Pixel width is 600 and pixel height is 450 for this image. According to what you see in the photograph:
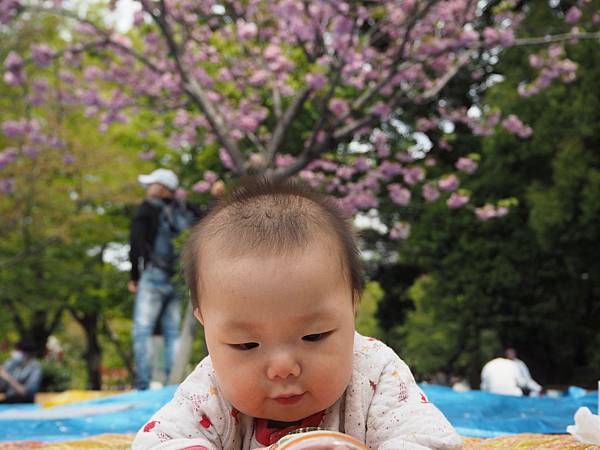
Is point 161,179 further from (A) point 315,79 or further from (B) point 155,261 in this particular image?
(A) point 315,79

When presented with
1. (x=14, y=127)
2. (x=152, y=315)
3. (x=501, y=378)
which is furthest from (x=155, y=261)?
(x=14, y=127)

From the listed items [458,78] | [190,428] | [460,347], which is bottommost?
[190,428]

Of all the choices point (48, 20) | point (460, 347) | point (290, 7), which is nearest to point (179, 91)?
point (290, 7)

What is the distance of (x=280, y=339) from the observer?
1107 millimetres

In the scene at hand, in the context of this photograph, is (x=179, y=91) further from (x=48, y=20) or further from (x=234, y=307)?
(x=234, y=307)

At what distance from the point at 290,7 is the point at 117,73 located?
9.07 ft

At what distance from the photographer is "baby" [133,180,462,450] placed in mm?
1114

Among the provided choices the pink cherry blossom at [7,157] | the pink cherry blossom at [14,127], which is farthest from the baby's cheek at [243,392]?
the pink cherry blossom at [7,157]

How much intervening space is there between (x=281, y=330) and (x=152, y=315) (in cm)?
406

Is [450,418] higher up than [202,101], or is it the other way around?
[202,101]

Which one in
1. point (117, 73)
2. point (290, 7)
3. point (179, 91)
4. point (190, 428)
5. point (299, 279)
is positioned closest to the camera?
point (299, 279)

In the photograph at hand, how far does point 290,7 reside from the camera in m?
5.52

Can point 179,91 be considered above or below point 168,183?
above

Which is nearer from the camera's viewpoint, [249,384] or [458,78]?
[249,384]
